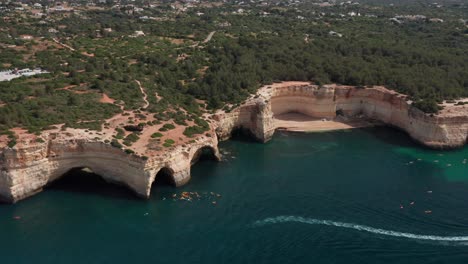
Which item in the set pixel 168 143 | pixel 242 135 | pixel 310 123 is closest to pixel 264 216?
pixel 168 143

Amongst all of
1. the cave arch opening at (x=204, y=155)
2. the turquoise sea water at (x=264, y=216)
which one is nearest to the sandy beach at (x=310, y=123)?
the turquoise sea water at (x=264, y=216)

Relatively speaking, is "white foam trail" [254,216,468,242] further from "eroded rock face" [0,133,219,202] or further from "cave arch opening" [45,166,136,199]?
"cave arch opening" [45,166,136,199]

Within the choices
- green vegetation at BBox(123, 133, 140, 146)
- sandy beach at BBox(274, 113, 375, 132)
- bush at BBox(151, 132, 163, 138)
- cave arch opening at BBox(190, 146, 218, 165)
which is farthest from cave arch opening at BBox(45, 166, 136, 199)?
sandy beach at BBox(274, 113, 375, 132)

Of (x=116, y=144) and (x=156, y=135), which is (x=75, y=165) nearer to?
(x=116, y=144)

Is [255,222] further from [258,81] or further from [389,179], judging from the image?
[258,81]

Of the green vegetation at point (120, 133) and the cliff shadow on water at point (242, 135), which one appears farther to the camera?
the cliff shadow on water at point (242, 135)

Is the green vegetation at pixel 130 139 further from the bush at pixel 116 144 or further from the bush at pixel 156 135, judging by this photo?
the bush at pixel 156 135
